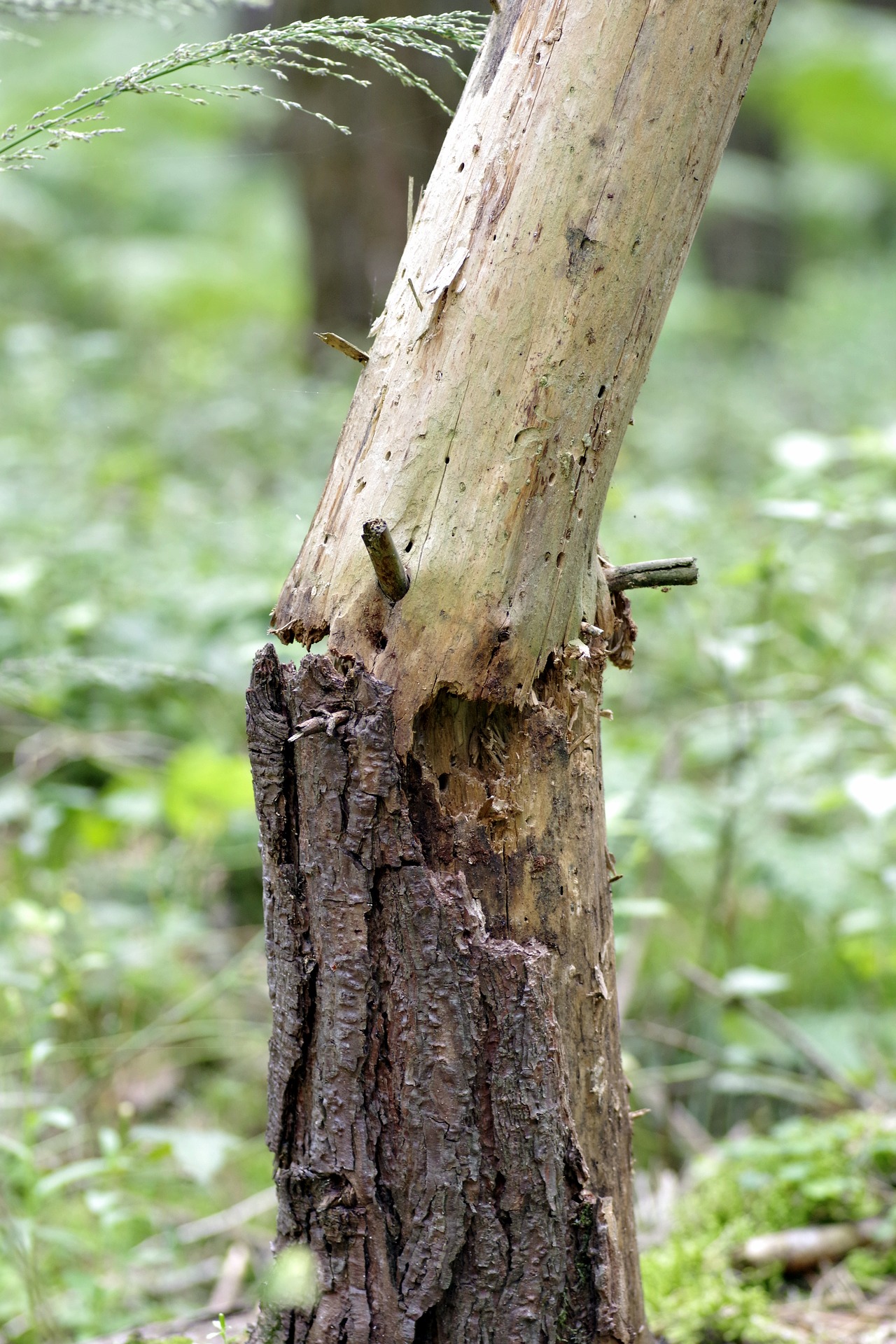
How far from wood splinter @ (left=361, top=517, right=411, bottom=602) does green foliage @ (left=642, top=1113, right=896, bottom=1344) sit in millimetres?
1235

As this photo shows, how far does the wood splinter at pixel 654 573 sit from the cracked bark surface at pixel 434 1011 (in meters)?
0.13

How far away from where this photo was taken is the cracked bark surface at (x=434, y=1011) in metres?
1.13

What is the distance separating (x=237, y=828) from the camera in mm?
2838

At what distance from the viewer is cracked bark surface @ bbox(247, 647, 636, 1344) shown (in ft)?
3.71

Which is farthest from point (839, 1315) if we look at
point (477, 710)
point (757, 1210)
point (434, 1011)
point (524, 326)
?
point (524, 326)

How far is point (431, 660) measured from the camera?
3.68 ft

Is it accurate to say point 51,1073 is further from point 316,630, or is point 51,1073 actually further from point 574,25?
point 574,25

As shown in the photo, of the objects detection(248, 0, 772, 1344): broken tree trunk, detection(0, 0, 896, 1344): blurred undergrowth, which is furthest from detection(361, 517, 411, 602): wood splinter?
detection(0, 0, 896, 1344): blurred undergrowth

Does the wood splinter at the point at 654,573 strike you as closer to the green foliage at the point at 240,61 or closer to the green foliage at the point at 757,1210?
the green foliage at the point at 240,61

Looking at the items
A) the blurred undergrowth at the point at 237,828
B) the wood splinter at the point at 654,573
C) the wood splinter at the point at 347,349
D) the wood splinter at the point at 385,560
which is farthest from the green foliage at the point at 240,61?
the blurred undergrowth at the point at 237,828

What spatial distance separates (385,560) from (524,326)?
0.95ft

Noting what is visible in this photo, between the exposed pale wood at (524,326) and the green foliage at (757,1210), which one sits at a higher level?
the exposed pale wood at (524,326)

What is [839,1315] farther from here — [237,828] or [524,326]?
[237,828]

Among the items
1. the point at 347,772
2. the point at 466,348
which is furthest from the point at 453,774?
the point at 466,348
